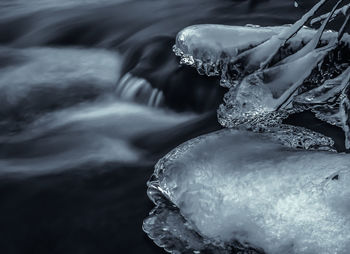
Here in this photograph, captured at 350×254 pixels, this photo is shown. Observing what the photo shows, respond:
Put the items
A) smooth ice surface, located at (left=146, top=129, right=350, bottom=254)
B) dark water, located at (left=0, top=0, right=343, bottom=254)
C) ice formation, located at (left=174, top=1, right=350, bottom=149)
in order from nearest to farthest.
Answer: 1. smooth ice surface, located at (left=146, top=129, right=350, bottom=254)
2. dark water, located at (left=0, top=0, right=343, bottom=254)
3. ice formation, located at (left=174, top=1, right=350, bottom=149)

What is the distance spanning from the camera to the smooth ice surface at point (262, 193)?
6.09ft

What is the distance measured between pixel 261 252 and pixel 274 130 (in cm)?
87

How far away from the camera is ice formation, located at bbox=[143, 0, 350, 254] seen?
189cm

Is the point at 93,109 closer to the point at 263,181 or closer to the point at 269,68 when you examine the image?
the point at 269,68

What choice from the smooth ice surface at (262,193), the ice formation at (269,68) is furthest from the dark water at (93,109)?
the smooth ice surface at (262,193)

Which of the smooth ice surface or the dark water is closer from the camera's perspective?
the smooth ice surface

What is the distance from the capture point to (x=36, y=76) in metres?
4.12

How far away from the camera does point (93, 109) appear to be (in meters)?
3.62

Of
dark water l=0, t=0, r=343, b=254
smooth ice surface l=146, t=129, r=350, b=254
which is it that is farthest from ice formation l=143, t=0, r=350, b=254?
dark water l=0, t=0, r=343, b=254

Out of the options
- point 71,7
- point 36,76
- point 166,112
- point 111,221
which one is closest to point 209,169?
point 111,221

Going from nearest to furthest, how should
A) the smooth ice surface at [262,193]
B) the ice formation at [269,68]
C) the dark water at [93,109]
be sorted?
the smooth ice surface at [262,193] → the dark water at [93,109] → the ice formation at [269,68]

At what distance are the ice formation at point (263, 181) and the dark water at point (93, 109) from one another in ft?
0.84

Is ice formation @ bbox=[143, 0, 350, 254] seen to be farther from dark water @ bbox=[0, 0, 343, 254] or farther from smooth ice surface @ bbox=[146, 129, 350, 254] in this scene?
dark water @ bbox=[0, 0, 343, 254]

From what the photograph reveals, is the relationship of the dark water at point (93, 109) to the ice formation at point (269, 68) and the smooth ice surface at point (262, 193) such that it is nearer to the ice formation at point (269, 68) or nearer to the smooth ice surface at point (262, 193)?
Result: the ice formation at point (269, 68)
